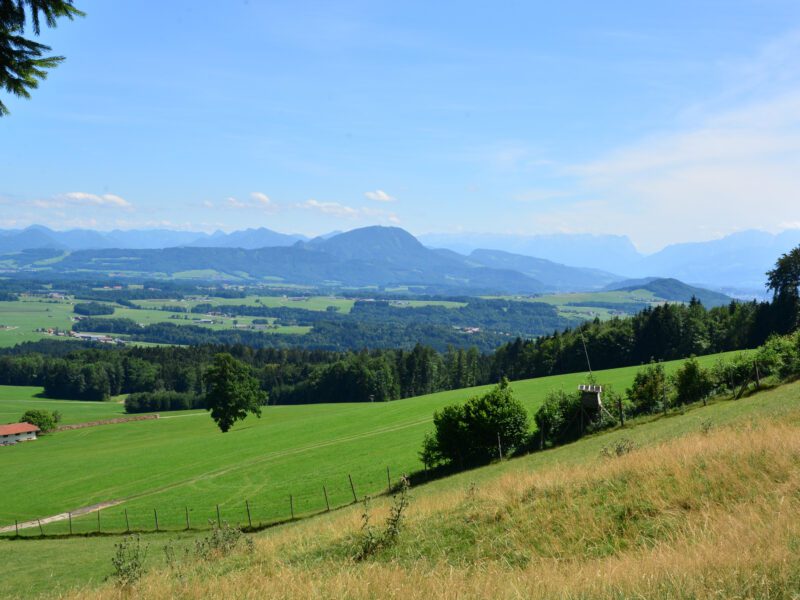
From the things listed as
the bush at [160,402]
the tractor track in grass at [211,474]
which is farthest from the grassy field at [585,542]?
the bush at [160,402]

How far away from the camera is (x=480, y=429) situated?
103 feet

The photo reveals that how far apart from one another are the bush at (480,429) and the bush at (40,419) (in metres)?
77.2

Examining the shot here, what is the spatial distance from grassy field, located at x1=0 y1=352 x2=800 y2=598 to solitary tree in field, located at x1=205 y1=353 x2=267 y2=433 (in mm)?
59477

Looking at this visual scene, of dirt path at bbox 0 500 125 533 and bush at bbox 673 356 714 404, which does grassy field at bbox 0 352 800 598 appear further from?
dirt path at bbox 0 500 125 533

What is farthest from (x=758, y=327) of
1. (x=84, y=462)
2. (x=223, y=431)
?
(x=84, y=462)

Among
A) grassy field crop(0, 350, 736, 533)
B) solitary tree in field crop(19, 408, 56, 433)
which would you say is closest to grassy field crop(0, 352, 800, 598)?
grassy field crop(0, 350, 736, 533)

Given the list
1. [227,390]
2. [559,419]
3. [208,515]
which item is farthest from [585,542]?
[227,390]

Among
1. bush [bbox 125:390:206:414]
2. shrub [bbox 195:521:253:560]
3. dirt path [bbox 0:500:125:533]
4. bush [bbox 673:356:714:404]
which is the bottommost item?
bush [bbox 125:390:206:414]

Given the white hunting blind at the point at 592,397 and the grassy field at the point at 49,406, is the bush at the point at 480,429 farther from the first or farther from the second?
the grassy field at the point at 49,406

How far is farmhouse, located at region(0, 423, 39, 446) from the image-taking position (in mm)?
75375

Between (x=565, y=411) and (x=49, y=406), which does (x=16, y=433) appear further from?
(x=565, y=411)

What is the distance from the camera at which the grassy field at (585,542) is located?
5.76 m

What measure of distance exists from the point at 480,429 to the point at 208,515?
1691 centimetres

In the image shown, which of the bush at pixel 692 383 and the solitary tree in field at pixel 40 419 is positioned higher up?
the bush at pixel 692 383
